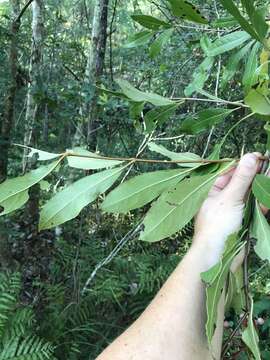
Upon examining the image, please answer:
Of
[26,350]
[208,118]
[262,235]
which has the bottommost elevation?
[26,350]

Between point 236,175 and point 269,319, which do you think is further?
point 269,319

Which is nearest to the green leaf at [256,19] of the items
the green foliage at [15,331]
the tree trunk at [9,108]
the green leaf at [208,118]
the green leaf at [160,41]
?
the green leaf at [208,118]

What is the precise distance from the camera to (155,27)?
43.7 inches

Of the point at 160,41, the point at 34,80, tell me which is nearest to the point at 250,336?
the point at 160,41

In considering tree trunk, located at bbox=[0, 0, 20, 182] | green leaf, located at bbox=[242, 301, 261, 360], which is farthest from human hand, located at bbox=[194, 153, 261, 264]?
tree trunk, located at bbox=[0, 0, 20, 182]

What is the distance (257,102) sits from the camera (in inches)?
23.0

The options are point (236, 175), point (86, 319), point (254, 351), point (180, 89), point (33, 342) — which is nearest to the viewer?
point (254, 351)

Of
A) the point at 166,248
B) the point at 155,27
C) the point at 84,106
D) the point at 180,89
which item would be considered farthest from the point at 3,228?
the point at 155,27

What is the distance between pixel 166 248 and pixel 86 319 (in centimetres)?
107

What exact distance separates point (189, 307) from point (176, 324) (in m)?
0.04

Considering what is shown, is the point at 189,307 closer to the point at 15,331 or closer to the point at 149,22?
the point at 149,22

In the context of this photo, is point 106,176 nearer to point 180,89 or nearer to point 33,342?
point 33,342

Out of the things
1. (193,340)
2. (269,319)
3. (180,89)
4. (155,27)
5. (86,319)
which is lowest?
(86,319)

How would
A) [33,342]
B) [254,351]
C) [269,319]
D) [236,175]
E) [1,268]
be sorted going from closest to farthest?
[254,351], [236,175], [269,319], [33,342], [1,268]
